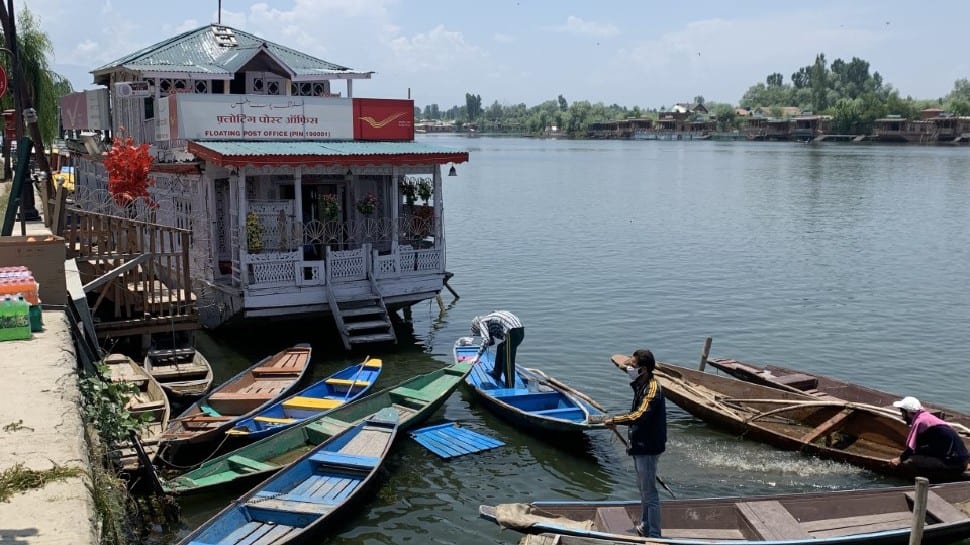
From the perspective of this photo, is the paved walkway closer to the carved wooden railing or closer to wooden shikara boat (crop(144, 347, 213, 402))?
wooden shikara boat (crop(144, 347, 213, 402))

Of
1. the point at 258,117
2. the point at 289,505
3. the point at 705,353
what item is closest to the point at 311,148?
the point at 258,117

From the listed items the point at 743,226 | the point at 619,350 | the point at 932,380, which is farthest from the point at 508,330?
the point at 743,226

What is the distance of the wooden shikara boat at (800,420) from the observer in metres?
13.7

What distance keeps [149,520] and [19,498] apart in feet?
14.9

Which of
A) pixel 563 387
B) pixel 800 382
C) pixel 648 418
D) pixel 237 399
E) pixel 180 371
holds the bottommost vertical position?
pixel 800 382

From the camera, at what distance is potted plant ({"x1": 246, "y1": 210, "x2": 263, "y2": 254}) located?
738 inches

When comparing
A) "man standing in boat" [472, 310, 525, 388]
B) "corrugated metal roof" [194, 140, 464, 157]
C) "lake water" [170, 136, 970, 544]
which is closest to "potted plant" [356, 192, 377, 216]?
"corrugated metal roof" [194, 140, 464, 157]

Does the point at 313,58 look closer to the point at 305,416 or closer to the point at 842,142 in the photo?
the point at 305,416

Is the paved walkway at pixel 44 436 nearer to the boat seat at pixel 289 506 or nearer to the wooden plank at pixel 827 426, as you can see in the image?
the boat seat at pixel 289 506

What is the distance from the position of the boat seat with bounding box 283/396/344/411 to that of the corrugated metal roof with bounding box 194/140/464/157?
225 inches

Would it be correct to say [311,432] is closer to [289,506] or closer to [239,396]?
[239,396]

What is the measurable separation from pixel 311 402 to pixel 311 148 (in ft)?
22.2

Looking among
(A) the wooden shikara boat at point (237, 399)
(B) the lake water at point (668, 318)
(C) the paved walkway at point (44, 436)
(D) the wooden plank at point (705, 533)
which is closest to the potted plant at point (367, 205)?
(B) the lake water at point (668, 318)

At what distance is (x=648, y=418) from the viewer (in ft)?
32.6
